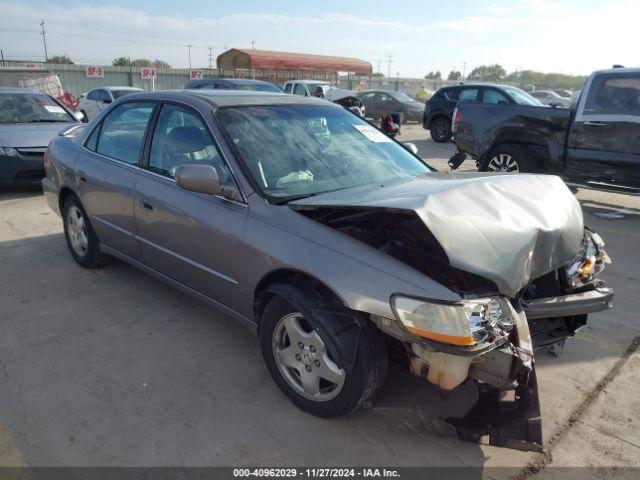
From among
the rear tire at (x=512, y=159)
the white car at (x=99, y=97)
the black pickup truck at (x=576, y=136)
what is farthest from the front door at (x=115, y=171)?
the white car at (x=99, y=97)

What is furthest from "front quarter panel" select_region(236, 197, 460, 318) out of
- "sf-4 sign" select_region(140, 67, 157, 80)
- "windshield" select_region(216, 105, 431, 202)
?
"sf-4 sign" select_region(140, 67, 157, 80)

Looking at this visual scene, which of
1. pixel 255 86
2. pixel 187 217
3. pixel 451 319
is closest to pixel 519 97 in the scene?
pixel 255 86

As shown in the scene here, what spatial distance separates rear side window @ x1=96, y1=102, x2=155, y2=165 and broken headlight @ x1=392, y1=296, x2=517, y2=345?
2.59 meters

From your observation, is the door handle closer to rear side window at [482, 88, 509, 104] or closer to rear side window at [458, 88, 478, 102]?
rear side window at [482, 88, 509, 104]

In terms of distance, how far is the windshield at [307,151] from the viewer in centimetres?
312

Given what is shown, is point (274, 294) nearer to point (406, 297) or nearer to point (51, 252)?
point (406, 297)

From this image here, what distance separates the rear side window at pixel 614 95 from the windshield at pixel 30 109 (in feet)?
27.3

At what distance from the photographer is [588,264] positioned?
3.09m

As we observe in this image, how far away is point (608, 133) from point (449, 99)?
29.1 ft

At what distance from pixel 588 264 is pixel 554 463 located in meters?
1.23

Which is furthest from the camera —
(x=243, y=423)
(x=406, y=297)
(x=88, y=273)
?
(x=88, y=273)

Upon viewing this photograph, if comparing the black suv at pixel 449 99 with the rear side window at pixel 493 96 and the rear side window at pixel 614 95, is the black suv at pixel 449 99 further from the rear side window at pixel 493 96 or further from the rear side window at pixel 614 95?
the rear side window at pixel 614 95

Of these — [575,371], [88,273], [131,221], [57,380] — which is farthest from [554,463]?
[88,273]

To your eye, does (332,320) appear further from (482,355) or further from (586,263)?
(586,263)
